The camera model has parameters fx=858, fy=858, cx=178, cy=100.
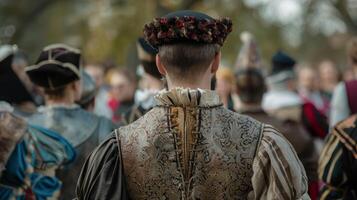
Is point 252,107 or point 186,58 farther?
point 252,107

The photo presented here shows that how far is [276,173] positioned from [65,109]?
2355 millimetres

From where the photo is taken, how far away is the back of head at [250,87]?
6.62 meters

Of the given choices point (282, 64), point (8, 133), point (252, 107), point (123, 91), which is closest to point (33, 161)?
point (8, 133)

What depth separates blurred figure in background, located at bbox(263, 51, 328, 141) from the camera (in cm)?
768

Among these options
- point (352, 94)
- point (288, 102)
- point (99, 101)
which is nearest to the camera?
point (352, 94)

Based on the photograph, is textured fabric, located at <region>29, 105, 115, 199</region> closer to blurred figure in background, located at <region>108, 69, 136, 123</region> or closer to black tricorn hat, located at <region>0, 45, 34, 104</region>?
black tricorn hat, located at <region>0, 45, 34, 104</region>

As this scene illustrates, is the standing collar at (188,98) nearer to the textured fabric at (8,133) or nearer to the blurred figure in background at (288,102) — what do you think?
the textured fabric at (8,133)

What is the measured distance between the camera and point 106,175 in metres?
3.38

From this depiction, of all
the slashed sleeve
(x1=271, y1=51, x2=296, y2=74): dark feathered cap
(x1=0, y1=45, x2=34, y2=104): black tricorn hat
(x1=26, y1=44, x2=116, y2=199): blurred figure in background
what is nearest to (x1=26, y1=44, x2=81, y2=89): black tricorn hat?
(x1=26, y1=44, x2=116, y2=199): blurred figure in background

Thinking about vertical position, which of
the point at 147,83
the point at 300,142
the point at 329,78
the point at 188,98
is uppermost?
the point at 188,98

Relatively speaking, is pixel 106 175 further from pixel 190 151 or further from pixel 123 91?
pixel 123 91

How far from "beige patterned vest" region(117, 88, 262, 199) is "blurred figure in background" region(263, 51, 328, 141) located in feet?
13.3

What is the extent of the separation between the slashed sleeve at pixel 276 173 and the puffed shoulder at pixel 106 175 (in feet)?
1.73

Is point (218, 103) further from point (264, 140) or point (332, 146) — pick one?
point (332, 146)
